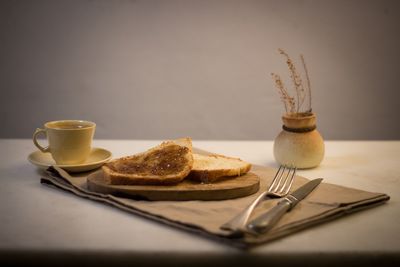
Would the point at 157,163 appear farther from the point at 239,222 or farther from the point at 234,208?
the point at 239,222

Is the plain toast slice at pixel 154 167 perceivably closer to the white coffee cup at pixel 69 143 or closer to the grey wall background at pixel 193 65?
the white coffee cup at pixel 69 143

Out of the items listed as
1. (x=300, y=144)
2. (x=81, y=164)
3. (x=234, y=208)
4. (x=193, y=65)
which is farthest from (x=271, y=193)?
(x=193, y=65)

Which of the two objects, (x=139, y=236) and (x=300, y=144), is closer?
(x=139, y=236)

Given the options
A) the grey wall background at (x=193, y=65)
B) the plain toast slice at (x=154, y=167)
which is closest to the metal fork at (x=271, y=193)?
the plain toast slice at (x=154, y=167)

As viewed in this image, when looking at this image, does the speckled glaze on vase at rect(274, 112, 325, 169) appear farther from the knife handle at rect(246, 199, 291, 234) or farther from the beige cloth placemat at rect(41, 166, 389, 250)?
the knife handle at rect(246, 199, 291, 234)

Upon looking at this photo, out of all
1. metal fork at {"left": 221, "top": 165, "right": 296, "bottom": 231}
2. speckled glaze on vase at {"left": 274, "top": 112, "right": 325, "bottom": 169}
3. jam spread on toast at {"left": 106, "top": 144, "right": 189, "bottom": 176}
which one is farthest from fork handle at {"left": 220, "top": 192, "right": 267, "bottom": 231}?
speckled glaze on vase at {"left": 274, "top": 112, "right": 325, "bottom": 169}

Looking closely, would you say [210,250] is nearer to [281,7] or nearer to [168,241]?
[168,241]

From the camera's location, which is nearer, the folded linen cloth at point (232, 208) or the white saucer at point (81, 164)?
the folded linen cloth at point (232, 208)
